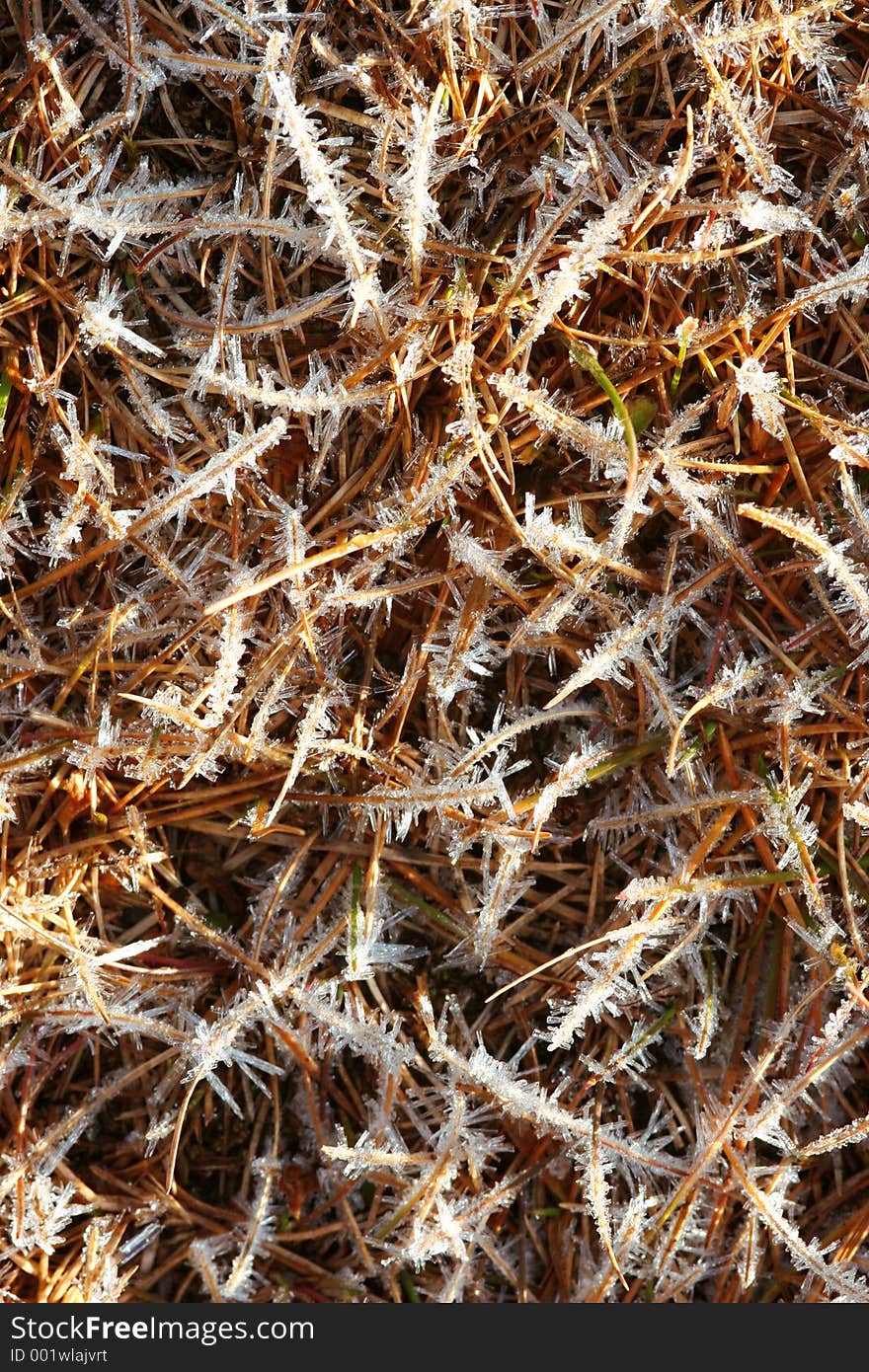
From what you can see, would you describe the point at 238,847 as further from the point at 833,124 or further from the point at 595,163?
the point at 833,124

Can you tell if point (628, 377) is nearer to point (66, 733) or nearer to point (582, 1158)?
point (66, 733)

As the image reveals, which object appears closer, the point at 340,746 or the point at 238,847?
the point at 340,746

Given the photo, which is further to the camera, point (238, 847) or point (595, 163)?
point (238, 847)

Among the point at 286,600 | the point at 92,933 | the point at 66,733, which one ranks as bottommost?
the point at 92,933

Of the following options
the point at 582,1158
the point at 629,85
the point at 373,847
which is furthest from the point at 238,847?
the point at 629,85

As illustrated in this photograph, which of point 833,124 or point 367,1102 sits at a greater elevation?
point 833,124

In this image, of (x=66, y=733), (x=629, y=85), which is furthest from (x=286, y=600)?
(x=629, y=85)
